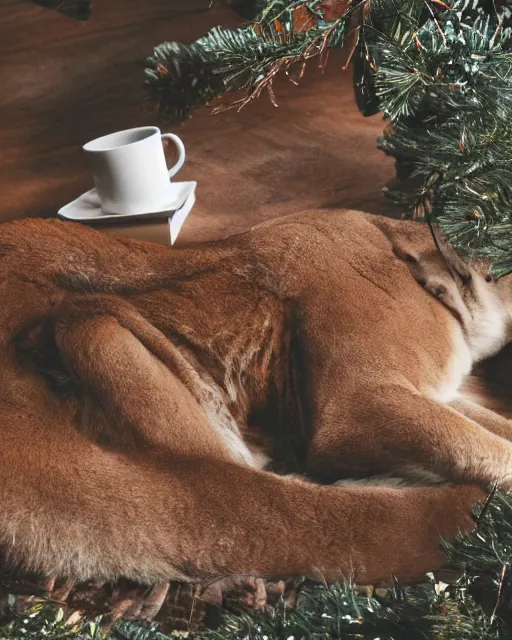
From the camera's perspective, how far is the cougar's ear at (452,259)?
1429 mm

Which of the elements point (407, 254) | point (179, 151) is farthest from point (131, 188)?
point (407, 254)

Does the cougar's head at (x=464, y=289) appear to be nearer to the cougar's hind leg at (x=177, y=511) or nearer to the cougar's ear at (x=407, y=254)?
the cougar's ear at (x=407, y=254)

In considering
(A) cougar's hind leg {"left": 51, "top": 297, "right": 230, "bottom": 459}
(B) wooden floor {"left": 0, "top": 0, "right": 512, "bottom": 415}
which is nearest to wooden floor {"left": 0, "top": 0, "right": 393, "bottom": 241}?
(B) wooden floor {"left": 0, "top": 0, "right": 512, "bottom": 415}

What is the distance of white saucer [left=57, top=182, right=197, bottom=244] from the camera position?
1436 millimetres

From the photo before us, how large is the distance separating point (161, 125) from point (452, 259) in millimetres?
613

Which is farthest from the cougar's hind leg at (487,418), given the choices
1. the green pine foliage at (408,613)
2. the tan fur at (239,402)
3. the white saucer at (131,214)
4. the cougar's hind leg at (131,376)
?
the white saucer at (131,214)

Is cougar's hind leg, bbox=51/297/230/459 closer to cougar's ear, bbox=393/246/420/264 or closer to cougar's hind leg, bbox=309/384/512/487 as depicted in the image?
cougar's hind leg, bbox=309/384/512/487

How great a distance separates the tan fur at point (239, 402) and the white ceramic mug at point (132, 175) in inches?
2.8

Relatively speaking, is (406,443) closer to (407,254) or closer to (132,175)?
(407,254)

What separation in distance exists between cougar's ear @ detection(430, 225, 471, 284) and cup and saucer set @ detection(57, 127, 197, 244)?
17.6 inches

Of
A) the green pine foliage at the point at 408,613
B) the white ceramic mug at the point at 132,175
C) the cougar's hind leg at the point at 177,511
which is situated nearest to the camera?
the green pine foliage at the point at 408,613

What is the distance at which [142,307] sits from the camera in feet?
4.32

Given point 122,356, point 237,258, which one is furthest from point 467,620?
point 237,258

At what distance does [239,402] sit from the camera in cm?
125
